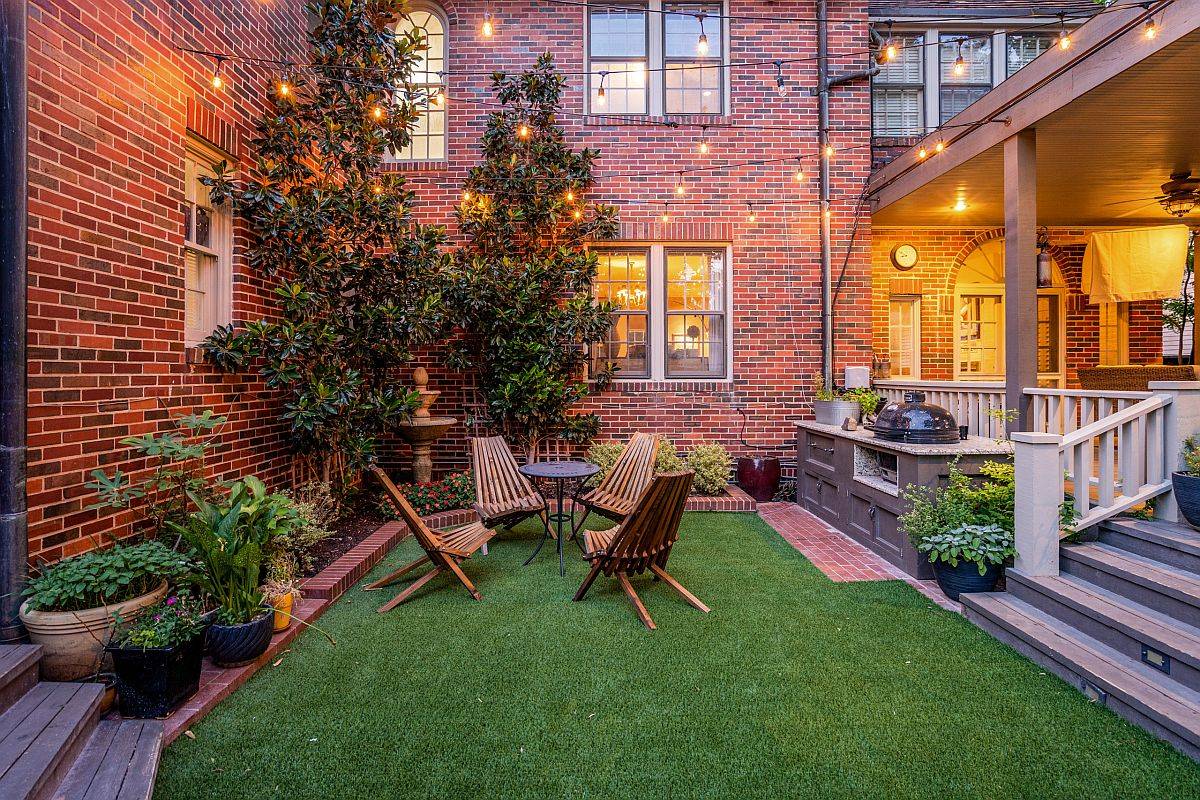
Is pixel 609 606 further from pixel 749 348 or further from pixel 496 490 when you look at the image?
pixel 749 348

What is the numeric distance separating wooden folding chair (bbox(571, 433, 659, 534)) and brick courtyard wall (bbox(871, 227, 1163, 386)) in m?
4.09

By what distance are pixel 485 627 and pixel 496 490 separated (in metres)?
1.66

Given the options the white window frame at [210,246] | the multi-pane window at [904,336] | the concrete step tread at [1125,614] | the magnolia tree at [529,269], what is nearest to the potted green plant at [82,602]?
the white window frame at [210,246]

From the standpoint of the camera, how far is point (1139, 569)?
3.01 metres

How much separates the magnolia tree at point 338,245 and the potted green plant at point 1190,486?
5.41m

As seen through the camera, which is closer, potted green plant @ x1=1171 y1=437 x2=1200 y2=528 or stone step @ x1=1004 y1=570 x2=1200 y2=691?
stone step @ x1=1004 y1=570 x2=1200 y2=691

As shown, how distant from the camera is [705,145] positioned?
6621 millimetres

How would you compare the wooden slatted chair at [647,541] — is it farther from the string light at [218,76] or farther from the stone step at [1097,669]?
the string light at [218,76]

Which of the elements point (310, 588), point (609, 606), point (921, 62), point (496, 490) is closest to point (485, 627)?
point (609, 606)

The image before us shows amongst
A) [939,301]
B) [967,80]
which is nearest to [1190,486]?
[939,301]

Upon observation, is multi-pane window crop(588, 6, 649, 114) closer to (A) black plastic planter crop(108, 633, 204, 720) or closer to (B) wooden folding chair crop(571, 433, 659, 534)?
(B) wooden folding chair crop(571, 433, 659, 534)

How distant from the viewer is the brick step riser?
269 centimetres

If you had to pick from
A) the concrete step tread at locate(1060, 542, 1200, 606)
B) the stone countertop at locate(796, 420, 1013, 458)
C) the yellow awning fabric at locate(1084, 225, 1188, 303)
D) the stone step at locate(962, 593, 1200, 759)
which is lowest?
the stone step at locate(962, 593, 1200, 759)

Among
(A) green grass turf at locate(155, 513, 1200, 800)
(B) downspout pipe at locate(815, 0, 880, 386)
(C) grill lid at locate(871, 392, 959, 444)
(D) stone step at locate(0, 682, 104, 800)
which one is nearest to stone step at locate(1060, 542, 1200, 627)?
(A) green grass turf at locate(155, 513, 1200, 800)
